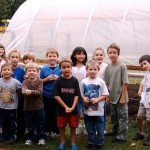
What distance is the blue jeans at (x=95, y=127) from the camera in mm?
5449

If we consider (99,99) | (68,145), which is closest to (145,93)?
(99,99)

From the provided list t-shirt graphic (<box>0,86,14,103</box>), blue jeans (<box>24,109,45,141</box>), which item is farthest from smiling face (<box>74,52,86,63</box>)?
t-shirt graphic (<box>0,86,14,103</box>)

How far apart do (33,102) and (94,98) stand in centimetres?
99

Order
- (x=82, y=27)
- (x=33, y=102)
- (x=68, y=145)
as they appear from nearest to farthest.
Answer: (x=33, y=102) → (x=68, y=145) → (x=82, y=27)

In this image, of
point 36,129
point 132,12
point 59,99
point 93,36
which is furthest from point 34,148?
point 132,12

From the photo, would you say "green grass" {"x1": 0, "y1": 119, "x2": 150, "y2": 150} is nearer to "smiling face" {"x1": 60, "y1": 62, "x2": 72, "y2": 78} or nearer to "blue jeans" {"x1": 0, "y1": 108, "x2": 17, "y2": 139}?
"blue jeans" {"x1": 0, "y1": 108, "x2": 17, "y2": 139}

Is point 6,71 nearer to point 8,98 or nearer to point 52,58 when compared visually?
point 8,98

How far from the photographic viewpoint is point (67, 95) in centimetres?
528

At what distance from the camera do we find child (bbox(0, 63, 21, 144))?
563 centimetres

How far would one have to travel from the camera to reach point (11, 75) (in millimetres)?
5828

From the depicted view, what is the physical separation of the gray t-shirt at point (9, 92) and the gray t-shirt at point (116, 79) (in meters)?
1.46

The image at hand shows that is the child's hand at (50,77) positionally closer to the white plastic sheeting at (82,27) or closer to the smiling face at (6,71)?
the smiling face at (6,71)

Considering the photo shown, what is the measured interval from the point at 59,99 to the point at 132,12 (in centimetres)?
355

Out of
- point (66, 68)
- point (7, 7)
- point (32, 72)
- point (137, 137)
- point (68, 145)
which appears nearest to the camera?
point (66, 68)
